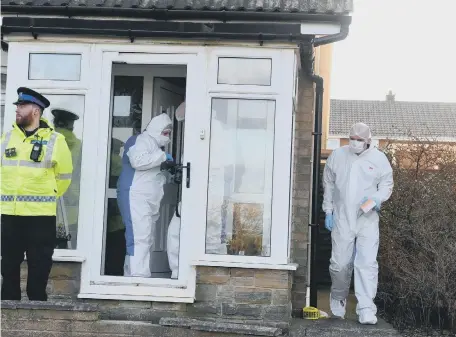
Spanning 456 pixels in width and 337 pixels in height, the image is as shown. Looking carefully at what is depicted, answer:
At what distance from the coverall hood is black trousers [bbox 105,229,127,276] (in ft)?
3.63

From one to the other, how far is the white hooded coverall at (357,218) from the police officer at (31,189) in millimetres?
2710

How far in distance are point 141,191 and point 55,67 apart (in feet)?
4.99

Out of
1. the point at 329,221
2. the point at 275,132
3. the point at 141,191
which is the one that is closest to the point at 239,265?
the point at 329,221

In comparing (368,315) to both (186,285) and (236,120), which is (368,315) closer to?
(186,285)

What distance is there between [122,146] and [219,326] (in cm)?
304

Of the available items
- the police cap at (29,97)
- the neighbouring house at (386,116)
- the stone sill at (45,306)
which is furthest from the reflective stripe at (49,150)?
the neighbouring house at (386,116)

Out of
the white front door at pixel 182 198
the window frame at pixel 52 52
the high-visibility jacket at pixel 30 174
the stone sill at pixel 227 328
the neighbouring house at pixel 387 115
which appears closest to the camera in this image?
the stone sill at pixel 227 328

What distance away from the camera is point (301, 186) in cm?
841

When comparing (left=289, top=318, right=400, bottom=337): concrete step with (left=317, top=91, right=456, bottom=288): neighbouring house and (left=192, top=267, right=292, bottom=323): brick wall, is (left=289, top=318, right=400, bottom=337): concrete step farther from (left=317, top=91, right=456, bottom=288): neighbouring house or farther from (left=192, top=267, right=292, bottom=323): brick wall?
(left=317, top=91, right=456, bottom=288): neighbouring house

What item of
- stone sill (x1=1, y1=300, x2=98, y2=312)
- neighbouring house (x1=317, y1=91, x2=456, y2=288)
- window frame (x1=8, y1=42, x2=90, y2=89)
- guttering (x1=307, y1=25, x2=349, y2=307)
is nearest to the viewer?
stone sill (x1=1, y1=300, x2=98, y2=312)

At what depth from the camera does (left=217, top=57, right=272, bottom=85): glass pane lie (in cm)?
720

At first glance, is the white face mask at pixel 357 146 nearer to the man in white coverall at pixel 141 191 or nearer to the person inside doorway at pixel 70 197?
the man in white coverall at pixel 141 191

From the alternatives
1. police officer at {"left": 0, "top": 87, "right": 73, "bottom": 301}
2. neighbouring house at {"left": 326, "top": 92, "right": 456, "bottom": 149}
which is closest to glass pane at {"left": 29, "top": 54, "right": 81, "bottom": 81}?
police officer at {"left": 0, "top": 87, "right": 73, "bottom": 301}

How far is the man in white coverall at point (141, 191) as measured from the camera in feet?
25.5
